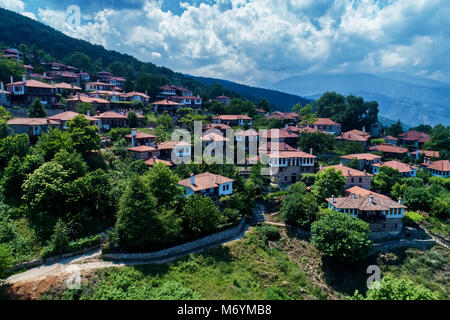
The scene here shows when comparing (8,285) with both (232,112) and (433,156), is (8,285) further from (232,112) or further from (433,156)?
(433,156)

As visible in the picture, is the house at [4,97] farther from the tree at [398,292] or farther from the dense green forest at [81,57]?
the tree at [398,292]

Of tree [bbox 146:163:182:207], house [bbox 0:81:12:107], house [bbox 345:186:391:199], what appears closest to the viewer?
tree [bbox 146:163:182:207]

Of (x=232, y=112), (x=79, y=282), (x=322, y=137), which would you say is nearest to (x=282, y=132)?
(x=322, y=137)

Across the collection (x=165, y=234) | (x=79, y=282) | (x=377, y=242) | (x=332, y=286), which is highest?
(x=165, y=234)

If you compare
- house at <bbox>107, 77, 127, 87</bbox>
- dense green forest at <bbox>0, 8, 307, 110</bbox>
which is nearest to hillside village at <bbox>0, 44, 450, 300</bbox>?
house at <bbox>107, 77, 127, 87</bbox>

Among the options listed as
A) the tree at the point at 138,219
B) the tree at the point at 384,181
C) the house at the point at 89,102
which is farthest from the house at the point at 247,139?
Answer: the tree at the point at 138,219

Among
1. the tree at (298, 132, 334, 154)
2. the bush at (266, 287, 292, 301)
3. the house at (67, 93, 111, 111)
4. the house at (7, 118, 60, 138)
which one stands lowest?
the bush at (266, 287, 292, 301)

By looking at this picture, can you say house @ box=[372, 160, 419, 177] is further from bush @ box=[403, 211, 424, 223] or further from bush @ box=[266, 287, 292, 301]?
bush @ box=[266, 287, 292, 301]
